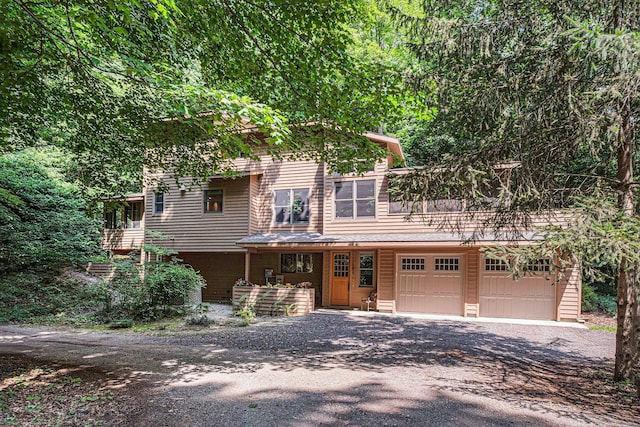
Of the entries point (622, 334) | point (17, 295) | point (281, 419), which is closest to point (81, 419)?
point (281, 419)

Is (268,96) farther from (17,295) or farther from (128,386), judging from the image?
(17,295)

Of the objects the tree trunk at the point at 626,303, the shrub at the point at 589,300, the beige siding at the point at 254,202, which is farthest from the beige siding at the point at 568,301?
the beige siding at the point at 254,202

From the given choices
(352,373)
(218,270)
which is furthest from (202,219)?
(352,373)

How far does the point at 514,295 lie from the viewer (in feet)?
38.1

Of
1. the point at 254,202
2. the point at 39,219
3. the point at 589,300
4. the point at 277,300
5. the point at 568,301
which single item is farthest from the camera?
the point at 254,202

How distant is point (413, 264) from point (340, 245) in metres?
2.70

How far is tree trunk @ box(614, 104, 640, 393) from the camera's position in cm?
560

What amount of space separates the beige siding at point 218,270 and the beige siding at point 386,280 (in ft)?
21.8

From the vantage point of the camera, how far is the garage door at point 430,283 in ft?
39.9

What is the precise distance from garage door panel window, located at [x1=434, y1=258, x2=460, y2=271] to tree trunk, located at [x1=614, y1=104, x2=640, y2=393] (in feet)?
20.2

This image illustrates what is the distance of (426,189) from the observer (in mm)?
6719

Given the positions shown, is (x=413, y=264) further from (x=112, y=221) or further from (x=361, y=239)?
(x=112, y=221)

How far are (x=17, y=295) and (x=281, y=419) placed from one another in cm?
1379

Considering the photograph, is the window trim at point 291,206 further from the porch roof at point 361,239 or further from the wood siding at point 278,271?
the wood siding at point 278,271
